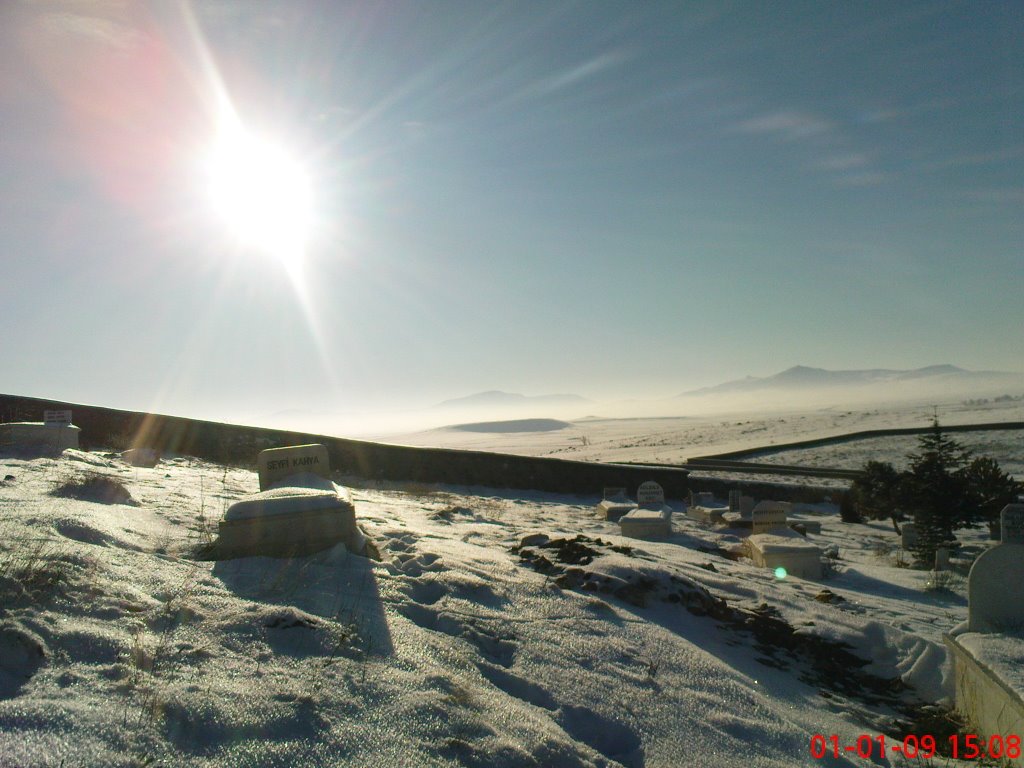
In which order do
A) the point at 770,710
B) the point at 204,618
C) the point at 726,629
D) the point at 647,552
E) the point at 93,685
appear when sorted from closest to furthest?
the point at 93,685 < the point at 204,618 < the point at 770,710 < the point at 726,629 < the point at 647,552

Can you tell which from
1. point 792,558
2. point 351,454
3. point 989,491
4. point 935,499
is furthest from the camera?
point 351,454

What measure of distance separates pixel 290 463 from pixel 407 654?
4866mm

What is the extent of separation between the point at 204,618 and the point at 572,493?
13072 mm

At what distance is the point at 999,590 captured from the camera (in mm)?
5598

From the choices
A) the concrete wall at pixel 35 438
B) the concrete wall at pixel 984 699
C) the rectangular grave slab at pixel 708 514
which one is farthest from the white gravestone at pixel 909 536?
the concrete wall at pixel 35 438

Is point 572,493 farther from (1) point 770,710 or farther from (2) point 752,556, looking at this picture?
(1) point 770,710

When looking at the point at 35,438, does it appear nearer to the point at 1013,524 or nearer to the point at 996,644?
the point at 996,644

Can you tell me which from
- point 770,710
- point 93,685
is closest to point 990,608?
point 770,710

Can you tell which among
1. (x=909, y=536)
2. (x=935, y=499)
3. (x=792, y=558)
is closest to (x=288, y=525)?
(x=792, y=558)

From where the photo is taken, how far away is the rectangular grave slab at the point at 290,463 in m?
8.34

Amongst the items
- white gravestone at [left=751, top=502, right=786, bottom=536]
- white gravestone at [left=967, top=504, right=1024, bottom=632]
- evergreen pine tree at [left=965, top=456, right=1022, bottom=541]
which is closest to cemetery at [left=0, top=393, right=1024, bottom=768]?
white gravestone at [left=967, top=504, right=1024, bottom=632]

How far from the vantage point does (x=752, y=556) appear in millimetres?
10281

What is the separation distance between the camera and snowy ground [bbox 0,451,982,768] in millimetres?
3141
